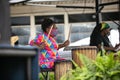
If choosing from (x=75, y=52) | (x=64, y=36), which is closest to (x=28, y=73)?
(x=75, y=52)

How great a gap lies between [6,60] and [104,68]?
2386 millimetres

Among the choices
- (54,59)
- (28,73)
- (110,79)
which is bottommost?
(54,59)

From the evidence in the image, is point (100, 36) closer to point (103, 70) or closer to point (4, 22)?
point (103, 70)

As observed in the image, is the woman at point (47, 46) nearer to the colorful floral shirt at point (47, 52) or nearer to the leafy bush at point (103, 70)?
the colorful floral shirt at point (47, 52)

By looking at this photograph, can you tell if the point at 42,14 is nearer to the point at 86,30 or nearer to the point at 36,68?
the point at 86,30

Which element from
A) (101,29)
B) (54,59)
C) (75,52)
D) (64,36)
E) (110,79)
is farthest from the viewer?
(64,36)

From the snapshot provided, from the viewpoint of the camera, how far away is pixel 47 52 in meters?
6.92

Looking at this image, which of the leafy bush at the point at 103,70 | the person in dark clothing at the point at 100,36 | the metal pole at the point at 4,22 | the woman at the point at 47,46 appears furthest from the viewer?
the person in dark clothing at the point at 100,36

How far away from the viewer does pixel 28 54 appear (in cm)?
139

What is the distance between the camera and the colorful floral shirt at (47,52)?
22.2 ft

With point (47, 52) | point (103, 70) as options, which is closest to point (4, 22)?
point (103, 70)

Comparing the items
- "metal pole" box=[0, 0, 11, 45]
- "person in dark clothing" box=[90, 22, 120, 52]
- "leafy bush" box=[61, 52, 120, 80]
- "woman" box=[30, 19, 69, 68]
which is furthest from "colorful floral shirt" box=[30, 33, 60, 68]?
"metal pole" box=[0, 0, 11, 45]

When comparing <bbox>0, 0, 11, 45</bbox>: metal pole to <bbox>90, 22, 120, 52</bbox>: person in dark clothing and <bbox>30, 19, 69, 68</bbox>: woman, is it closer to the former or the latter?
<bbox>30, 19, 69, 68</bbox>: woman

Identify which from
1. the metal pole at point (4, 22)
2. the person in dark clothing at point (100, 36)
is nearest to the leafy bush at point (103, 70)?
the metal pole at point (4, 22)
